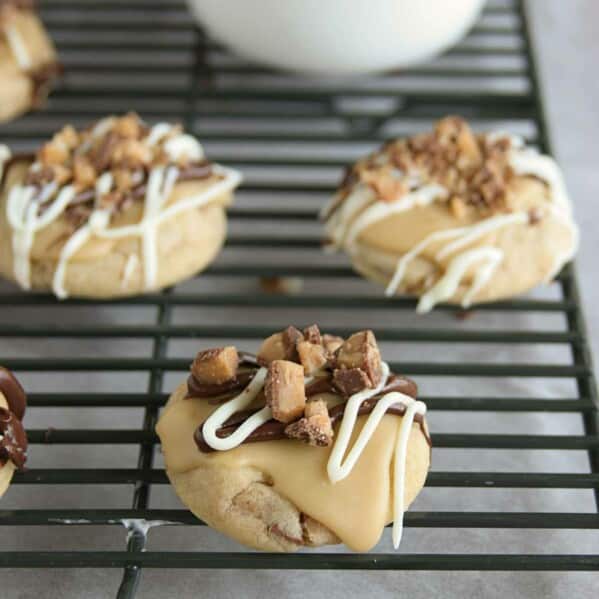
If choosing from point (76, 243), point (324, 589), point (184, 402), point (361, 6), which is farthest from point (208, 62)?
point (324, 589)

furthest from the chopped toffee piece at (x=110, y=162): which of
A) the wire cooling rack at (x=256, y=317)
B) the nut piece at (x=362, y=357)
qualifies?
the nut piece at (x=362, y=357)

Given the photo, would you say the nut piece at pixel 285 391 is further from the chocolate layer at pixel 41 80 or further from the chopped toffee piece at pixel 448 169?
the chocolate layer at pixel 41 80

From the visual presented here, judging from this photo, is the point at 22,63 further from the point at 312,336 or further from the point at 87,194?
the point at 312,336

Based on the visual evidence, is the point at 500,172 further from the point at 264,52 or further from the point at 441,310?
the point at 264,52

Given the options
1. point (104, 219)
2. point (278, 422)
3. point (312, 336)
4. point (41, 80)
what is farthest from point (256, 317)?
point (41, 80)

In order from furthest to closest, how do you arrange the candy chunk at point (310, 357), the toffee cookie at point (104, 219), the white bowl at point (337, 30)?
the white bowl at point (337, 30), the toffee cookie at point (104, 219), the candy chunk at point (310, 357)
